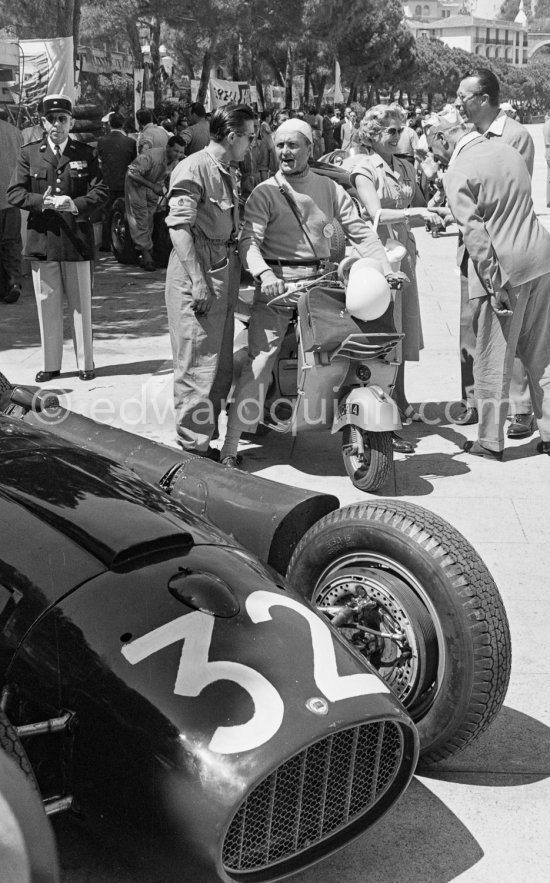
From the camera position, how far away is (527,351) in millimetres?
6715

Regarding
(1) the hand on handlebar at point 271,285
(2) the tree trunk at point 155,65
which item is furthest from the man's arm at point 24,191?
(2) the tree trunk at point 155,65

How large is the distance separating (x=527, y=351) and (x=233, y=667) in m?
4.52

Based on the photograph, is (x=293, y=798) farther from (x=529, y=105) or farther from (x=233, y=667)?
(x=529, y=105)

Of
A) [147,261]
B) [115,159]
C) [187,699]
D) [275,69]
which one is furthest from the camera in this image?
[275,69]

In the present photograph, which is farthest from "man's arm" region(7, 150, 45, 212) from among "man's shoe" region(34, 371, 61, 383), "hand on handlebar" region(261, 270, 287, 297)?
"hand on handlebar" region(261, 270, 287, 297)

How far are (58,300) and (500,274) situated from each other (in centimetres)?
357

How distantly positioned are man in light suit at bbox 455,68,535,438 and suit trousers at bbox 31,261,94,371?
2896mm

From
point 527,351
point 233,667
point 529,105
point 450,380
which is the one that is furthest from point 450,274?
point 529,105

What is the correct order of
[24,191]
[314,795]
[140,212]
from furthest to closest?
1. [140,212]
2. [24,191]
3. [314,795]

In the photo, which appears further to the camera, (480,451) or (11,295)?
(11,295)

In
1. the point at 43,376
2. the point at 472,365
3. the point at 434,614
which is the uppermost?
the point at 434,614

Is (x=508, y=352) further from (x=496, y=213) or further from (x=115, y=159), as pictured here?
(x=115, y=159)

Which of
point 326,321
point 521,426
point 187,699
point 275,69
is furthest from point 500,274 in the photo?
point 275,69

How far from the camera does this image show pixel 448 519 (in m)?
5.70
